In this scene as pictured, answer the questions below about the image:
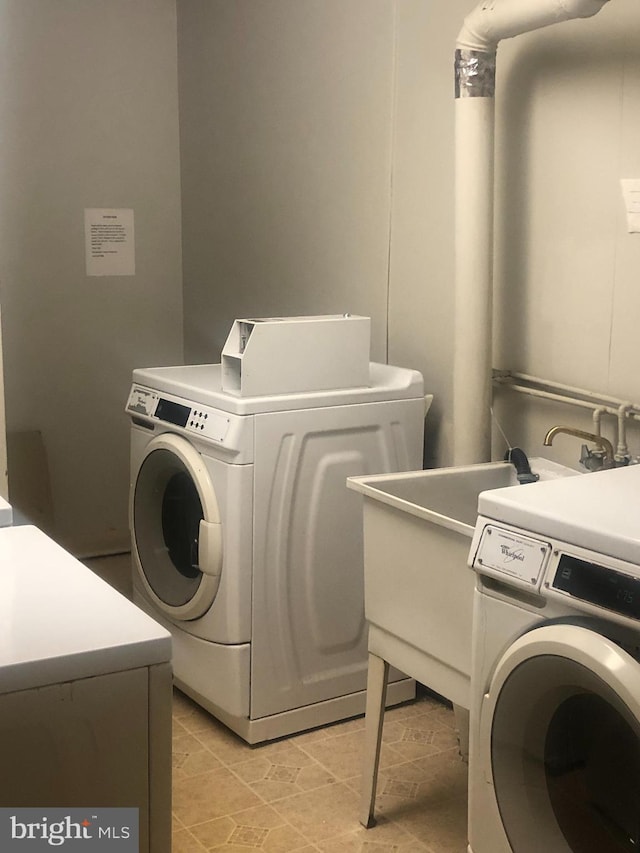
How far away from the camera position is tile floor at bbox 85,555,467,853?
92.4 inches

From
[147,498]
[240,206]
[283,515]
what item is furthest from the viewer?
[240,206]

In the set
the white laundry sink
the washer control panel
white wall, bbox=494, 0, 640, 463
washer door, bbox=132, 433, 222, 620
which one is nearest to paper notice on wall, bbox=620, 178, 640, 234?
white wall, bbox=494, 0, 640, 463

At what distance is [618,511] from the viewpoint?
1633mm

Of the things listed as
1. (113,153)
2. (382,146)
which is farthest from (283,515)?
(113,153)

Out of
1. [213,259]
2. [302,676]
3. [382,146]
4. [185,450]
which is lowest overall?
[302,676]

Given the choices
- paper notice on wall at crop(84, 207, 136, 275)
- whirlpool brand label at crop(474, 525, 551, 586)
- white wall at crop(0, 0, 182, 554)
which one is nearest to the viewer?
whirlpool brand label at crop(474, 525, 551, 586)

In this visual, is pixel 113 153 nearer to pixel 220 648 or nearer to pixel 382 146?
pixel 382 146

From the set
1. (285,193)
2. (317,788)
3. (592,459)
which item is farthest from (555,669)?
(285,193)

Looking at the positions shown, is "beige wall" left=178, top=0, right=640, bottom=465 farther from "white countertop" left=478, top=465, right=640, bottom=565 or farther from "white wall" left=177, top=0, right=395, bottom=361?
"white countertop" left=478, top=465, right=640, bottom=565

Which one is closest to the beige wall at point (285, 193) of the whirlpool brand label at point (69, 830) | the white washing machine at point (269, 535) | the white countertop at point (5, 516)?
the white washing machine at point (269, 535)

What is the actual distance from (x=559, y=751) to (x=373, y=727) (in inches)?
31.2

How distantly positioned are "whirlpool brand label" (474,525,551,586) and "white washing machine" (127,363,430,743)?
3.37 feet

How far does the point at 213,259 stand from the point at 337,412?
1560 millimetres

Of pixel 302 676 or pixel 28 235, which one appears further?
pixel 28 235
